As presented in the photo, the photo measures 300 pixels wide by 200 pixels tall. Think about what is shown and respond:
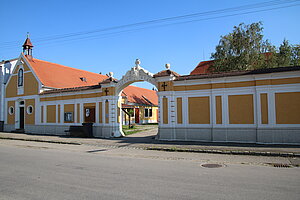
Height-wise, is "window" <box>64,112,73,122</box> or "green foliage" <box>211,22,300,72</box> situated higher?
"green foliage" <box>211,22,300,72</box>

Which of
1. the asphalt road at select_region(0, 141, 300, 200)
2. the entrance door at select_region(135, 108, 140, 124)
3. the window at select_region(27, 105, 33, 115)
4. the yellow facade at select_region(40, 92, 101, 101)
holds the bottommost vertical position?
the asphalt road at select_region(0, 141, 300, 200)

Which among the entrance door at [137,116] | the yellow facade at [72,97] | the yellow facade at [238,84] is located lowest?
the entrance door at [137,116]

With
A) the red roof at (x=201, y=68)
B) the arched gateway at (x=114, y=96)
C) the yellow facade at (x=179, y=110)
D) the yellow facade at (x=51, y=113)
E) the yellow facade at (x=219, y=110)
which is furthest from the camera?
the red roof at (x=201, y=68)

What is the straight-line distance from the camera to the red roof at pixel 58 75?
2536 centimetres

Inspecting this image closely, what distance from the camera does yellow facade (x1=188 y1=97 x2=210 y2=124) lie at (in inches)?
582

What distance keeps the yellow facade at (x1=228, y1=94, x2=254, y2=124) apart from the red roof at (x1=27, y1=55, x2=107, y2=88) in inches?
729

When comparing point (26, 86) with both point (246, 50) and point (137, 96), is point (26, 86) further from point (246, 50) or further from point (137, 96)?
point (246, 50)

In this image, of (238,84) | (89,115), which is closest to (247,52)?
(238,84)

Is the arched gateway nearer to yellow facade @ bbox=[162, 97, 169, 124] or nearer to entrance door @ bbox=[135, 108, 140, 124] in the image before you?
yellow facade @ bbox=[162, 97, 169, 124]

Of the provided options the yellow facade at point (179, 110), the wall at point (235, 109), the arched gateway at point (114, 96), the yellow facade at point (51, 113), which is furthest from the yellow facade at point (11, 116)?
the yellow facade at point (179, 110)

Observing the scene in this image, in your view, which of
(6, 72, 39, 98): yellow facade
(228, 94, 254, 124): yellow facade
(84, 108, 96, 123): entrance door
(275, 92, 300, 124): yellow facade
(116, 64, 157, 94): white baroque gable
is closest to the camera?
(275, 92, 300, 124): yellow facade

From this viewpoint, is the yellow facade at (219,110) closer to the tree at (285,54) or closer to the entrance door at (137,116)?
the tree at (285,54)

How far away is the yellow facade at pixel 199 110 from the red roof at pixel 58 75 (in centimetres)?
1609

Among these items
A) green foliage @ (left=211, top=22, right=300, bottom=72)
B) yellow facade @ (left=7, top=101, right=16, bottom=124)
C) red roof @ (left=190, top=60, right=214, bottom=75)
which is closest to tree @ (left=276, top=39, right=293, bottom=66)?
green foliage @ (left=211, top=22, right=300, bottom=72)
